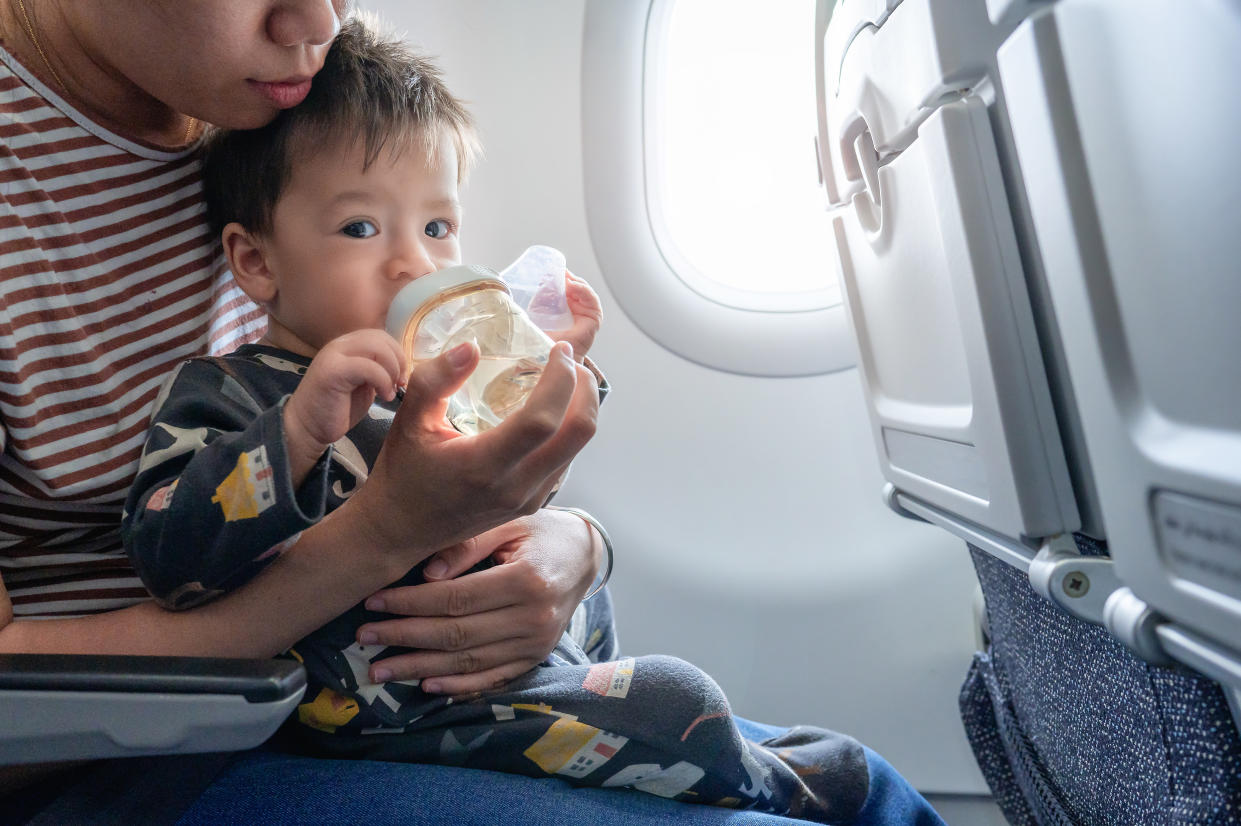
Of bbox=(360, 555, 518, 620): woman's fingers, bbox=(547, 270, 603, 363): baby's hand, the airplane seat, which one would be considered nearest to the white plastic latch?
the airplane seat

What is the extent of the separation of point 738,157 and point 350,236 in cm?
104

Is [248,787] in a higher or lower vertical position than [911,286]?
lower

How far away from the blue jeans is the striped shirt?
29 centimetres

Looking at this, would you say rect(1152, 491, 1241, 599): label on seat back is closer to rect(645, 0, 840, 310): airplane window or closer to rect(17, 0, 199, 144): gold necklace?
rect(17, 0, 199, 144): gold necklace

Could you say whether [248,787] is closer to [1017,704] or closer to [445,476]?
[445,476]

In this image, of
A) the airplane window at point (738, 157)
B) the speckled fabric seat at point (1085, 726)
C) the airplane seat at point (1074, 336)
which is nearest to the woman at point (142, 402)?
the airplane seat at point (1074, 336)

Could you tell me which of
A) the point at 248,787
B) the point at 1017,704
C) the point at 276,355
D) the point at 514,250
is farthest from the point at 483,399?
the point at 514,250

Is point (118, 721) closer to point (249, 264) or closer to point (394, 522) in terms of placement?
point (394, 522)

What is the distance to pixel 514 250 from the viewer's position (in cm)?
180

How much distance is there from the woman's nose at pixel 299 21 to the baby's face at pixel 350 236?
0.13 m

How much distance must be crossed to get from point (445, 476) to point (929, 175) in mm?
494

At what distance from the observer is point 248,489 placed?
0.75m

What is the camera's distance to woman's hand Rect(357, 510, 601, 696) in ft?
3.08

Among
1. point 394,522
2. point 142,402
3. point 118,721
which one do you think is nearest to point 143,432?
point 142,402
